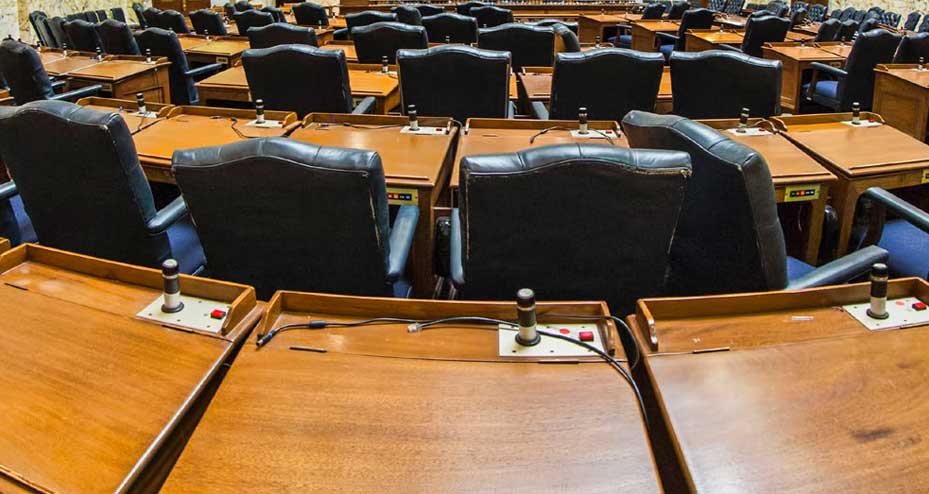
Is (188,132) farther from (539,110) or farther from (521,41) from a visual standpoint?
(521,41)

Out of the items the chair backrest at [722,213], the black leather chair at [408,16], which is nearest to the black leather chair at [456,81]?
the chair backrest at [722,213]

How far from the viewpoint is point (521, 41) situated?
4.26 meters

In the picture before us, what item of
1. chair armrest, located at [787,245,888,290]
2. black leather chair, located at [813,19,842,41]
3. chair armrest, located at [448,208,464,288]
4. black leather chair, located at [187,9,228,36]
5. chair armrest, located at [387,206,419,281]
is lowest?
black leather chair, located at [813,19,842,41]

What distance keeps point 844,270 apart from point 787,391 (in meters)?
0.79

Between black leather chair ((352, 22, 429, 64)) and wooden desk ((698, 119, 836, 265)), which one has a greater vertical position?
black leather chair ((352, 22, 429, 64))

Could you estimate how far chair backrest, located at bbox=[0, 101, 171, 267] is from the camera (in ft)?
6.02

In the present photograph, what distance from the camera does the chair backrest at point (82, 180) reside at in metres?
1.83

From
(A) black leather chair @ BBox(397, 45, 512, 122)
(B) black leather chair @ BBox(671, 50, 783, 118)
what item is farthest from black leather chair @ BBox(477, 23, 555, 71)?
(B) black leather chair @ BBox(671, 50, 783, 118)

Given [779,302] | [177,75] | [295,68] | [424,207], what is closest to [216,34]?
[177,75]

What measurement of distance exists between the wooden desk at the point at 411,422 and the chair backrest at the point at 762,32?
205 inches

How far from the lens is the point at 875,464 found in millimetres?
942

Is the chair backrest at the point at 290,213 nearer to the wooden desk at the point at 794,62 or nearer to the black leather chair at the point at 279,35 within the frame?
the black leather chair at the point at 279,35

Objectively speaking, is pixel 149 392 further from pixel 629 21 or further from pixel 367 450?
pixel 629 21

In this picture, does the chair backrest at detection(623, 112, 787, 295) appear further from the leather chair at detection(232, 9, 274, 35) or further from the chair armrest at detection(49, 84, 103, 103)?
the leather chair at detection(232, 9, 274, 35)
